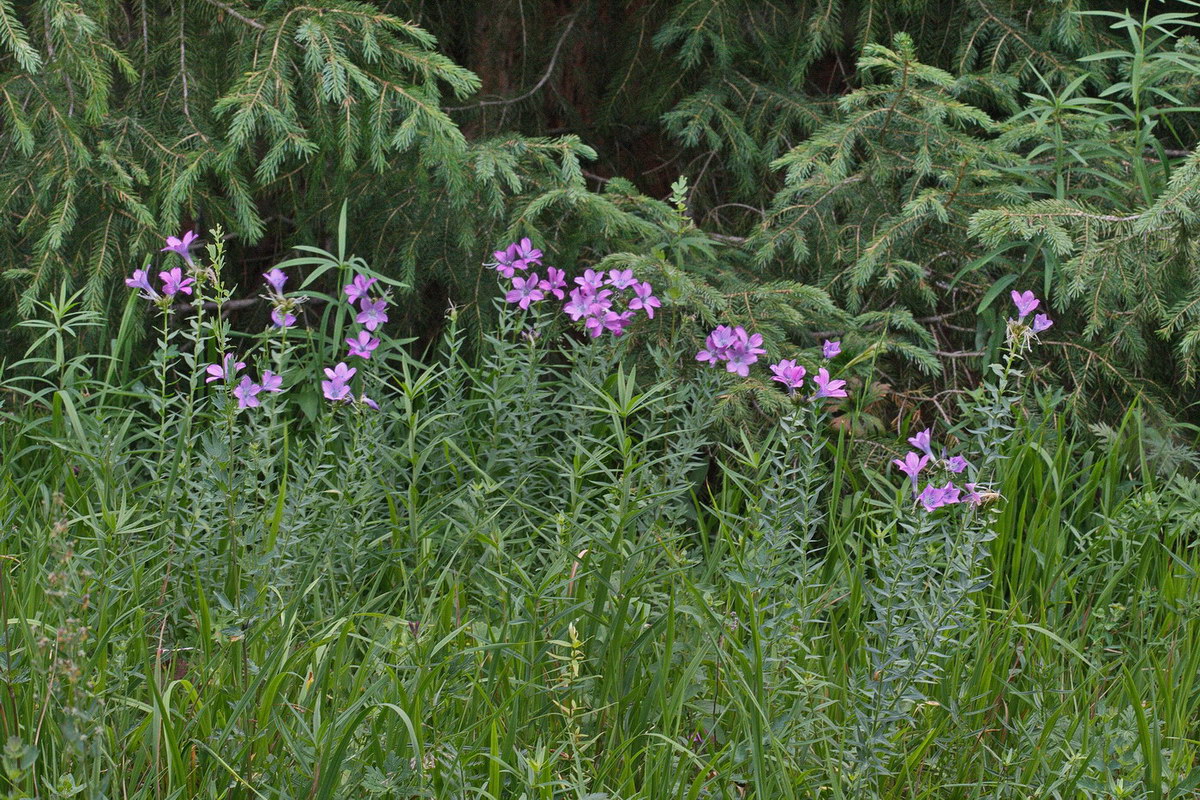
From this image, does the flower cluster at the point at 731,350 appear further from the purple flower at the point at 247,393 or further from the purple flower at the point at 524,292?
the purple flower at the point at 247,393

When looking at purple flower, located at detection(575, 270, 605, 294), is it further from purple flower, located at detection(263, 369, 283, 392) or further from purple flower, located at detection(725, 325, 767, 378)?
purple flower, located at detection(263, 369, 283, 392)

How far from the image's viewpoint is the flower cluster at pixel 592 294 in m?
2.59

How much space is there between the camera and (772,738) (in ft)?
5.82

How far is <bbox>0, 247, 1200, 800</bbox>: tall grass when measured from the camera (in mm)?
1724

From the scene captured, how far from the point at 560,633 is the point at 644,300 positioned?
93 cm

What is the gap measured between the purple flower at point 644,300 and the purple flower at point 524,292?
9.4 inches

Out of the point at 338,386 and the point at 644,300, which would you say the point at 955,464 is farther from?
the point at 338,386

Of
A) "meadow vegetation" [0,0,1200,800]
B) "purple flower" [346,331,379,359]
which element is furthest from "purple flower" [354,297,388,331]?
"purple flower" [346,331,379,359]

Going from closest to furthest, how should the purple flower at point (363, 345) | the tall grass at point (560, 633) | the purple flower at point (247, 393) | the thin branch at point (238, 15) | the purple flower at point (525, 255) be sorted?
1. the tall grass at point (560, 633)
2. the purple flower at point (247, 393)
3. the purple flower at point (363, 345)
4. the purple flower at point (525, 255)
5. the thin branch at point (238, 15)

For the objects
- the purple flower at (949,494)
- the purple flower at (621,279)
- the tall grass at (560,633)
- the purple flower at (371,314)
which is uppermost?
the purple flower at (949,494)

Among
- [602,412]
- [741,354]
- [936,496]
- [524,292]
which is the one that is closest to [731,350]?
[741,354]

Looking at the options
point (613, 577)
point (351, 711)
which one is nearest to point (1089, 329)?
point (613, 577)

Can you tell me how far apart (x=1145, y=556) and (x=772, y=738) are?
122 cm

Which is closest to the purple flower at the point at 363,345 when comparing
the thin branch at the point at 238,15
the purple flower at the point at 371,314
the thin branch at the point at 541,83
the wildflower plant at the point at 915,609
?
the purple flower at the point at 371,314
